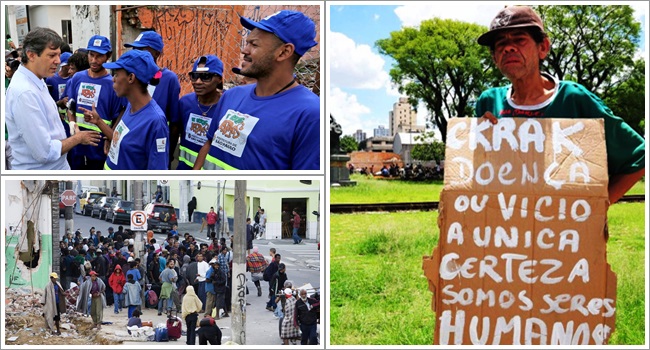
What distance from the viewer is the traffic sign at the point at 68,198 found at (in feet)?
14.0

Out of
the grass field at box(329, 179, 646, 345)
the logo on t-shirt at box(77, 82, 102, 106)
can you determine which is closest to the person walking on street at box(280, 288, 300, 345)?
the grass field at box(329, 179, 646, 345)

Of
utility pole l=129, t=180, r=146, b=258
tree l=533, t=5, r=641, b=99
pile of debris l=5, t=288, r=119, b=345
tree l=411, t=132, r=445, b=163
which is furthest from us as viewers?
tree l=411, t=132, r=445, b=163

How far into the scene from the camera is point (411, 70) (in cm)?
2739

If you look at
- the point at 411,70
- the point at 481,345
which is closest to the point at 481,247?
the point at 481,345

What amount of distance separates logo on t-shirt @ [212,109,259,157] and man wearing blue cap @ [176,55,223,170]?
72 centimetres

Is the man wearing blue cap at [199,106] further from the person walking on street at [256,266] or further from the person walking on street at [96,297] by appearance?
the person walking on street at [96,297]

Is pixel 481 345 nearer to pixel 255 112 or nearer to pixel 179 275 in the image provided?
pixel 255 112

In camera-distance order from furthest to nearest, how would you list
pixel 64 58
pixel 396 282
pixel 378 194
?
pixel 378 194, pixel 396 282, pixel 64 58

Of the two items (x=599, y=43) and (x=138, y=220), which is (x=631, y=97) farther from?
(x=138, y=220)

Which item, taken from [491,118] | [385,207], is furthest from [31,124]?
[385,207]

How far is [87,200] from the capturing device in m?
4.38

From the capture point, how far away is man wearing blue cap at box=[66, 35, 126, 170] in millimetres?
4527

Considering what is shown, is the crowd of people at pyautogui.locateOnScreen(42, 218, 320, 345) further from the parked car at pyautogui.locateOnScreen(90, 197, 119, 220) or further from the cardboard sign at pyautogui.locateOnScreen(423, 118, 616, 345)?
the cardboard sign at pyautogui.locateOnScreen(423, 118, 616, 345)

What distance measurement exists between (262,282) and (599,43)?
21282 millimetres
